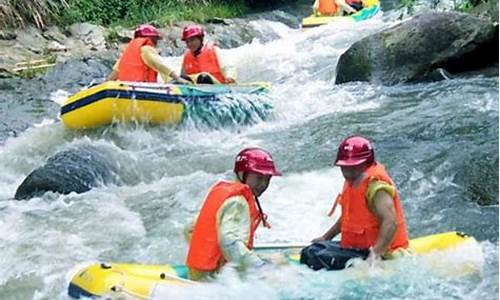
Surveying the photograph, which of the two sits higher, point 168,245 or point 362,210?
point 362,210

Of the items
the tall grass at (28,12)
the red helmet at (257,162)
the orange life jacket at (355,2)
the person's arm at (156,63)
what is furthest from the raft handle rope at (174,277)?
the orange life jacket at (355,2)

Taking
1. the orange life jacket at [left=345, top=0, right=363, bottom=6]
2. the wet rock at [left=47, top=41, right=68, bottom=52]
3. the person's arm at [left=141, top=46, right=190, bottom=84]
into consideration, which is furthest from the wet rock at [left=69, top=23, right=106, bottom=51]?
the orange life jacket at [left=345, top=0, right=363, bottom=6]

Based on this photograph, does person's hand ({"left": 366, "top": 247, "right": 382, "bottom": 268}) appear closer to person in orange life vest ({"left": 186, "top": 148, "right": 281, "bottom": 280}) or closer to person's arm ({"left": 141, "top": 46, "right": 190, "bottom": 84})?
person in orange life vest ({"left": 186, "top": 148, "right": 281, "bottom": 280})

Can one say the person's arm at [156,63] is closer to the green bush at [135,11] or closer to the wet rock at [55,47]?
the wet rock at [55,47]

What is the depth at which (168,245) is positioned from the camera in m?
6.58

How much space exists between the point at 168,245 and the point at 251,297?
1565 mm

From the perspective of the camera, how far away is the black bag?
520cm

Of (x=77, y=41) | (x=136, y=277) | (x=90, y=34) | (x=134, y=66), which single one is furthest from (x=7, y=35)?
(x=136, y=277)

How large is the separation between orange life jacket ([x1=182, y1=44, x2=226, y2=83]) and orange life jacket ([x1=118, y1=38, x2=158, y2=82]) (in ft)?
1.50

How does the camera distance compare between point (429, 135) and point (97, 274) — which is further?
point (429, 135)

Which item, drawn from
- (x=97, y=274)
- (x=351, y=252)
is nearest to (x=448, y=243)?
(x=351, y=252)

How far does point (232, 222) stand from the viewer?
495 centimetres

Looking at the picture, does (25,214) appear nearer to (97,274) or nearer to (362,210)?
(97,274)

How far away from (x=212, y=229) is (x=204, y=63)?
5660 millimetres
